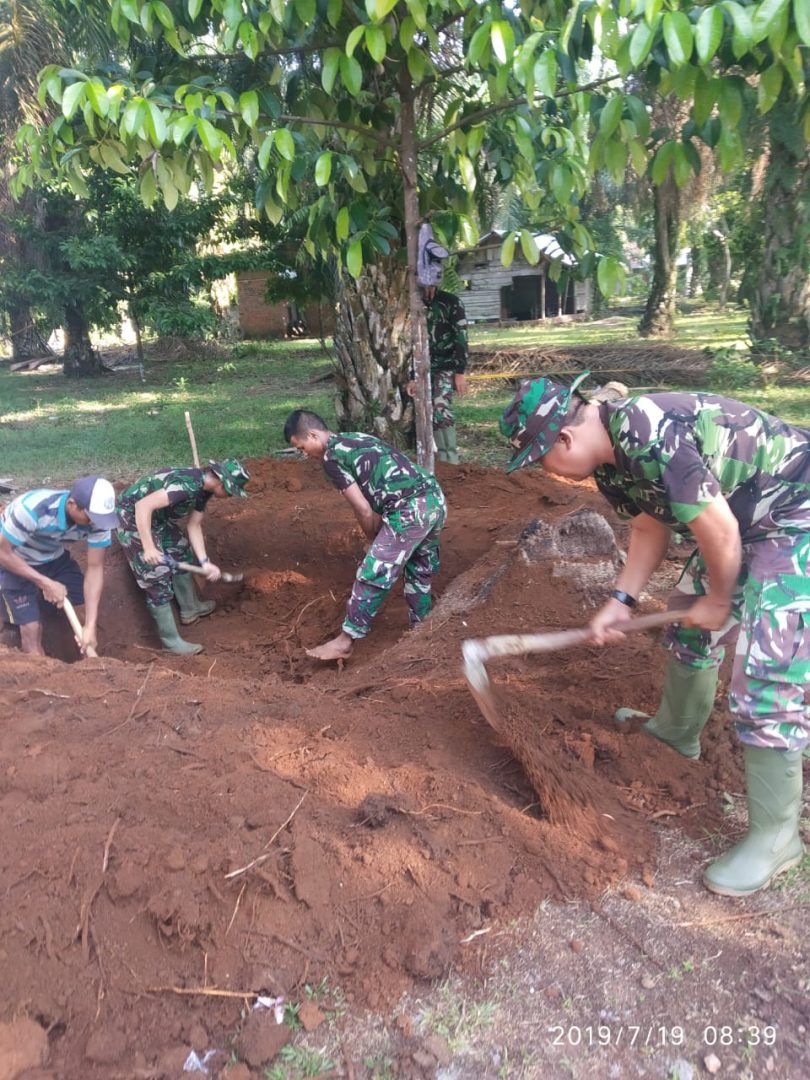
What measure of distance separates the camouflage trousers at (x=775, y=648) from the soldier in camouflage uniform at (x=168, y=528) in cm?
326

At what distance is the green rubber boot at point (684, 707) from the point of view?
2.74 meters

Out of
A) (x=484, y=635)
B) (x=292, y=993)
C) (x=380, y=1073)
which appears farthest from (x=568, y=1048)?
(x=484, y=635)

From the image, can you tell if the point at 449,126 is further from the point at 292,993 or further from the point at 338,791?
the point at 292,993

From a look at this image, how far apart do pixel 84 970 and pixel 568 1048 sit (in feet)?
4.08

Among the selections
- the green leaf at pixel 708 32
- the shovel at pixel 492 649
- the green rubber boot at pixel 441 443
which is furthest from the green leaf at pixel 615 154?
the green rubber boot at pixel 441 443

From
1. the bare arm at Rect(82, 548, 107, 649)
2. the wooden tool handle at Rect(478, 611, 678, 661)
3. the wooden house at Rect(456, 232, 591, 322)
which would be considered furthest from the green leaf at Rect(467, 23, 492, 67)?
the wooden house at Rect(456, 232, 591, 322)

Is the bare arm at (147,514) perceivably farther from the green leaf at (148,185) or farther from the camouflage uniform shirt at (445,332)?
the camouflage uniform shirt at (445,332)

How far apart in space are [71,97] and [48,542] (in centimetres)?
252

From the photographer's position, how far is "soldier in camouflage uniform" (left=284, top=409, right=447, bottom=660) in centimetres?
433

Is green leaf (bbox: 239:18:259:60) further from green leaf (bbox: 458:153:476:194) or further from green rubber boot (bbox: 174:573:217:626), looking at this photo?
green rubber boot (bbox: 174:573:217:626)

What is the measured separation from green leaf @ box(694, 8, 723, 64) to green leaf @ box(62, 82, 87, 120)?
6.75 ft

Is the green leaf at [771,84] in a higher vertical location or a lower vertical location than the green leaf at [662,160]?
higher

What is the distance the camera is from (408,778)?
8.72 feet

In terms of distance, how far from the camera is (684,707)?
2801 millimetres
